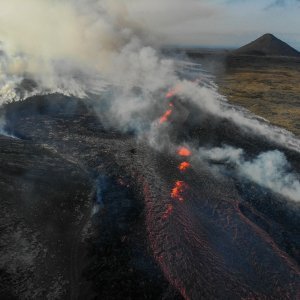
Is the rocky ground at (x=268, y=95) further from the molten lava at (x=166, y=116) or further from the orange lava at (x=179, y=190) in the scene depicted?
the orange lava at (x=179, y=190)

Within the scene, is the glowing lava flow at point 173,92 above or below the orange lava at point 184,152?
below

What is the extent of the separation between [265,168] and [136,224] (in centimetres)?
1011

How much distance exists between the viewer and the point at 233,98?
160 feet

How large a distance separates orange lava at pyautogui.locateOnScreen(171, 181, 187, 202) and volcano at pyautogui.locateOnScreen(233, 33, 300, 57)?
141942mm

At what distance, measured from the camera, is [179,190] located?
1733 centimetres

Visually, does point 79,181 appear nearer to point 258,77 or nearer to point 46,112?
point 46,112

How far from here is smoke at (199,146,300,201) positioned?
1842 cm

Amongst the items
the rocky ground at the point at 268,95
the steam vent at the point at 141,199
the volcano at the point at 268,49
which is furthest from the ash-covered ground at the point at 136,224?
the volcano at the point at 268,49

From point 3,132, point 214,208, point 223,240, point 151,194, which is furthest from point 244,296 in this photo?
point 3,132

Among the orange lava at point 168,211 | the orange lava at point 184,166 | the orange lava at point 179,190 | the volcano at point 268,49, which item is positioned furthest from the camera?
the volcano at point 268,49

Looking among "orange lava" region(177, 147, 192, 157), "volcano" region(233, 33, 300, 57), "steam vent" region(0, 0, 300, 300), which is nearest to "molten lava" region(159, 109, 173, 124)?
"steam vent" region(0, 0, 300, 300)

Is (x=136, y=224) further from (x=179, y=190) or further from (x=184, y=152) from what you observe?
(x=184, y=152)

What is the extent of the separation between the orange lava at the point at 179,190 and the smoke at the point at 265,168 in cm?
412

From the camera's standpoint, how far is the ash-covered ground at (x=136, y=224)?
1140cm
